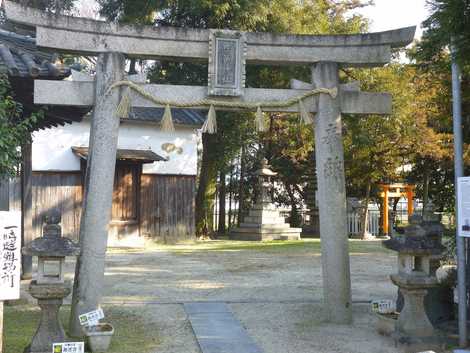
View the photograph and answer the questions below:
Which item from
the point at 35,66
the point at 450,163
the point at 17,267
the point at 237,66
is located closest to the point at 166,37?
the point at 237,66

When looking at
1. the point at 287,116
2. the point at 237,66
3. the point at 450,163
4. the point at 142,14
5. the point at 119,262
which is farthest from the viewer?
the point at 287,116

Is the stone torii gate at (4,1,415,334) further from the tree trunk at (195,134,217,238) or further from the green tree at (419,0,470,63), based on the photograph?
the tree trunk at (195,134,217,238)

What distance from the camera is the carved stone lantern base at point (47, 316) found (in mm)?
5480

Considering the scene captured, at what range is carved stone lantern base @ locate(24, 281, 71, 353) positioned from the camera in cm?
548

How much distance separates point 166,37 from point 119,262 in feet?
26.6

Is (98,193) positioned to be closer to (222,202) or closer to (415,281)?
(415,281)

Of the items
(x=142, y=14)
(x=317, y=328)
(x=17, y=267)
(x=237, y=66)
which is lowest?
(x=317, y=328)

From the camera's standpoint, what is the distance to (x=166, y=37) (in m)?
7.09

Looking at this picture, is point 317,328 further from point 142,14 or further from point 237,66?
point 142,14

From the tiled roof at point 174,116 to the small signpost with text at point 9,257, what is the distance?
42.5ft

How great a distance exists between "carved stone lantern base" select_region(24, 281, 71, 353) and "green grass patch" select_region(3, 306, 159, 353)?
1.93ft

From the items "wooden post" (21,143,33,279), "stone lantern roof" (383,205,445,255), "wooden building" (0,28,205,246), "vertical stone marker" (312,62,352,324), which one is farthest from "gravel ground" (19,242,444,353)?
"wooden building" (0,28,205,246)

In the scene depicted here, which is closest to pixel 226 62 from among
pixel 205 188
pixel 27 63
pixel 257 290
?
pixel 27 63

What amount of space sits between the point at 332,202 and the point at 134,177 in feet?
39.6
